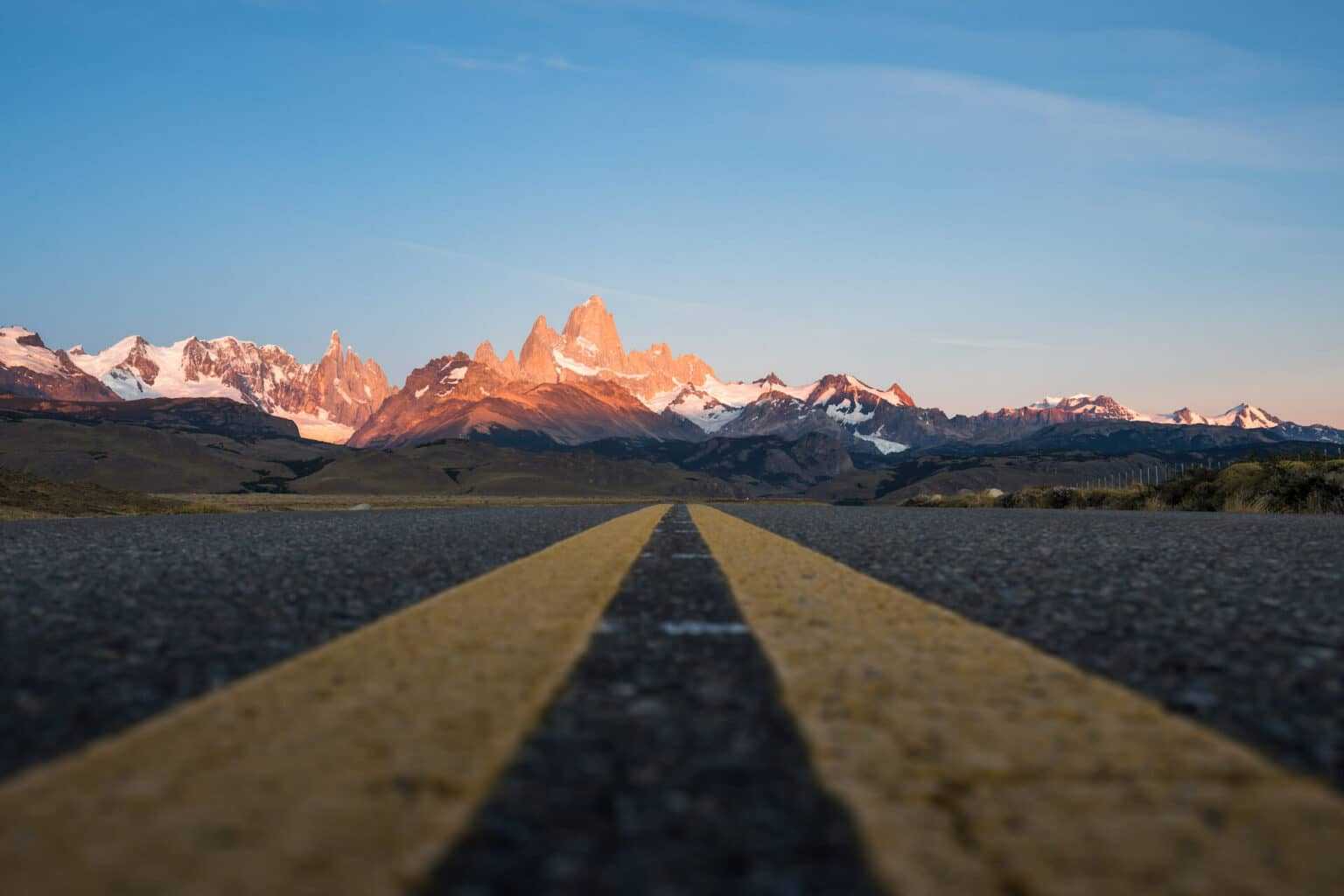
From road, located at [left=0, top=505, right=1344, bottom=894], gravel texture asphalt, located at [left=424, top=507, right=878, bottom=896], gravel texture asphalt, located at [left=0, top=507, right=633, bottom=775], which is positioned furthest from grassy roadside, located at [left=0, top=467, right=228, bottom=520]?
gravel texture asphalt, located at [left=424, top=507, right=878, bottom=896]

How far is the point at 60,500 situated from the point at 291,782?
46.8 m

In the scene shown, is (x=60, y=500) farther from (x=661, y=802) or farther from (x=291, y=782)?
(x=661, y=802)

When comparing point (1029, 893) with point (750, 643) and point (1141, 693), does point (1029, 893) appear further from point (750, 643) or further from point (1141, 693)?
point (750, 643)

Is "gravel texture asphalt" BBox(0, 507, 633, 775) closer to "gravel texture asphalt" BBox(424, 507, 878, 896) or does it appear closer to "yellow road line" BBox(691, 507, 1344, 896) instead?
"gravel texture asphalt" BBox(424, 507, 878, 896)

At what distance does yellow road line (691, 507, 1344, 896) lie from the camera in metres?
2.83

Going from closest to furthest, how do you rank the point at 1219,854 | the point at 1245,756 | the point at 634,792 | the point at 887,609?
the point at 1219,854, the point at 634,792, the point at 1245,756, the point at 887,609

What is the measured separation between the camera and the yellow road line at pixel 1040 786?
9.29 ft

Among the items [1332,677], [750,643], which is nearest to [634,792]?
[750,643]

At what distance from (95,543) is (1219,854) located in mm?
20300

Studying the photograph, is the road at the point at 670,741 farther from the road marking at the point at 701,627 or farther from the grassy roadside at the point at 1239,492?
the grassy roadside at the point at 1239,492

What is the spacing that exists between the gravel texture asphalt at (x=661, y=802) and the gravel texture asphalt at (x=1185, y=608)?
213cm

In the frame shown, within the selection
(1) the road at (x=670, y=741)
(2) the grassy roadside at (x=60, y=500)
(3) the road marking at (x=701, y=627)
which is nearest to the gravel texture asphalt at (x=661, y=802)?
(1) the road at (x=670, y=741)

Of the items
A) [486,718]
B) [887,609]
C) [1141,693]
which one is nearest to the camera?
[486,718]

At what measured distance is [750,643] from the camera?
693 cm
